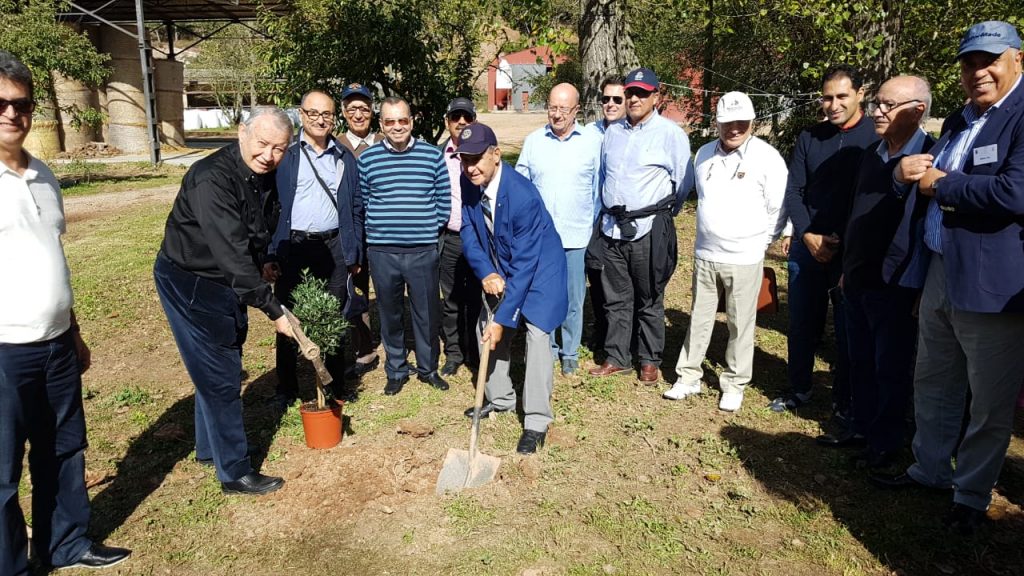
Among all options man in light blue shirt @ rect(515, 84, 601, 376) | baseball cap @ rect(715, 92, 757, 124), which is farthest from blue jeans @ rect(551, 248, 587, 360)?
baseball cap @ rect(715, 92, 757, 124)

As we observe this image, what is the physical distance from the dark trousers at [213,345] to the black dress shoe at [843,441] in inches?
139

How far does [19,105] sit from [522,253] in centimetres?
252

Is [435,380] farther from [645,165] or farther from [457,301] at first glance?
[645,165]

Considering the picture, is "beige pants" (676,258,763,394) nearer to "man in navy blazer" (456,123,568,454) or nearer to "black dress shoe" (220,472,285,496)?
"man in navy blazer" (456,123,568,454)

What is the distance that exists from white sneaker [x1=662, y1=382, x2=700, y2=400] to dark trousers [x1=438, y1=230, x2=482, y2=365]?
5.37 feet

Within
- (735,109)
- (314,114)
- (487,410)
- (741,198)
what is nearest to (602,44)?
(735,109)

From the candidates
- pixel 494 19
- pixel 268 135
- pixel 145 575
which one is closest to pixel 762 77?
pixel 494 19

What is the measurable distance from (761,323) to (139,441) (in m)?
5.43

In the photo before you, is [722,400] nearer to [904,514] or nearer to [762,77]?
[904,514]

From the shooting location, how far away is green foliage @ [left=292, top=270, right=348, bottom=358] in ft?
13.9

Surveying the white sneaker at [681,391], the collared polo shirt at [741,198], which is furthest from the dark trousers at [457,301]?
the collared polo shirt at [741,198]

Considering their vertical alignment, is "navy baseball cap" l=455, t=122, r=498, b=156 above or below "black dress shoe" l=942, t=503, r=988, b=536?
above

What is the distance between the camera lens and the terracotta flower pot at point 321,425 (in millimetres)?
4359

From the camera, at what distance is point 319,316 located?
4250mm
